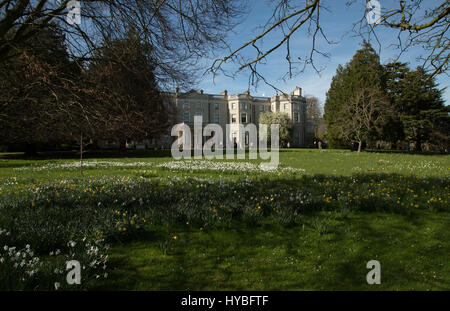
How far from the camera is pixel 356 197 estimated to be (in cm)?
548

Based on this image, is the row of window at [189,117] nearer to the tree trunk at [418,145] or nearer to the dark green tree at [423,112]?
the dark green tree at [423,112]

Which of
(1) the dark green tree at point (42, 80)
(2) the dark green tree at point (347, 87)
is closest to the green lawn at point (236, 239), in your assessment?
(1) the dark green tree at point (42, 80)

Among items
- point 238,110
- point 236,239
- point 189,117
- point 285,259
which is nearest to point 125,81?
point 236,239

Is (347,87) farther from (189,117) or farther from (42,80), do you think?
(42,80)

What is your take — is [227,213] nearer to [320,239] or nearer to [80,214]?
[320,239]

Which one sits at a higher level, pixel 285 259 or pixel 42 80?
pixel 42 80

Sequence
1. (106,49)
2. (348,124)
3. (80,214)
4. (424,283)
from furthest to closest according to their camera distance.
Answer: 1. (348,124)
2. (106,49)
3. (80,214)
4. (424,283)

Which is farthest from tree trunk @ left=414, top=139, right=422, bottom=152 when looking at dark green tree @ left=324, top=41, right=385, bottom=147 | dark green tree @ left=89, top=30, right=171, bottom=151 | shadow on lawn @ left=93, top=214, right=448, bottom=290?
dark green tree @ left=89, top=30, right=171, bottom=151

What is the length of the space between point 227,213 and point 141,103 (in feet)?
9.77

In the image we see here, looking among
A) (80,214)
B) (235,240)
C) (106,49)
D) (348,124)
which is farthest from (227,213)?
(348,124)

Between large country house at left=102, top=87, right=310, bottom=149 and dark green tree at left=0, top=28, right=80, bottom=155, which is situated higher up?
large country house at left=102, top=87, right=310, bottom=149

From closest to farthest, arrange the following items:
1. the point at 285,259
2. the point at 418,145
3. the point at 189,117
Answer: the point at 285,259 → the point at 418,145 → the point at 189,117

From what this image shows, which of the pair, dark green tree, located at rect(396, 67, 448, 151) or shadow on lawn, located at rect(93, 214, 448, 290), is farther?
dark green tree, located at rect(396, 67, 448, 151)

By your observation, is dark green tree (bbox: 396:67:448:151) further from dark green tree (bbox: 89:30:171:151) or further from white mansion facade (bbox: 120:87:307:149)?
dark green tree (bbox: 89:30:171:151)
